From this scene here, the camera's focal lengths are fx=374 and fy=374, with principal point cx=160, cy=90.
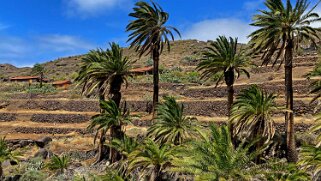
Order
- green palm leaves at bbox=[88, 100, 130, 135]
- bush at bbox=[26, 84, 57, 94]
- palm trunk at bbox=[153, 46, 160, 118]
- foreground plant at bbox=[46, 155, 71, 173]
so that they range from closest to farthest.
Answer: green palm leaves at bbox=[88, 100, 130, 135], palm trunk at bbox=[153, 46, 160, 118], foreground plant at bbox=[46, 155, 71, 173], bush at bbox=[26, 84, 57, 94]

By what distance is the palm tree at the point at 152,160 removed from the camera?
2950 centimetres

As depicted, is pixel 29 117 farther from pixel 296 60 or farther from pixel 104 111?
pixel 296 60

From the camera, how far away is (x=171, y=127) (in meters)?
33.8

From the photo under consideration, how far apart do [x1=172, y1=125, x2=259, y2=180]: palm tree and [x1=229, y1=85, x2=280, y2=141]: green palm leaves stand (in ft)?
30.1

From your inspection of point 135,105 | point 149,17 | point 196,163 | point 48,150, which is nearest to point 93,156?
point 48,150

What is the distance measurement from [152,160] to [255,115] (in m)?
9.70

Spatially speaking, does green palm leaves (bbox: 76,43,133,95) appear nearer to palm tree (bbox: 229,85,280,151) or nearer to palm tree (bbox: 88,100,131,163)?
palm tree (bbox: 88,100,131,163)

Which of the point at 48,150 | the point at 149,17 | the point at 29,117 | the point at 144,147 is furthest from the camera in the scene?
the point at 29,117

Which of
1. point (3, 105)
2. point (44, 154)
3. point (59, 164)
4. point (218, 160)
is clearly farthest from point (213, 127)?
point (3, 105)

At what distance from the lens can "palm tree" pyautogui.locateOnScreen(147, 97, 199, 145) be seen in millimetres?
33312

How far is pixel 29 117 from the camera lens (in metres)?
68.7

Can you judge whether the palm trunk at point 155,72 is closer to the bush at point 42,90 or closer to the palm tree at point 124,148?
the palm tree at point 124,148

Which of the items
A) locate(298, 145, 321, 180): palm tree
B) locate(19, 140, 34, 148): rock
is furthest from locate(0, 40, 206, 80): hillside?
locate(298, 145, 321, 180): palm tree

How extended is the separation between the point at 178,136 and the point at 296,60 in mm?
45875
